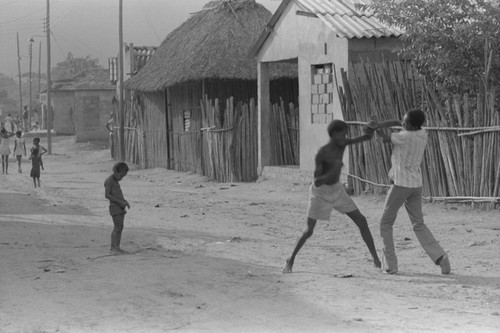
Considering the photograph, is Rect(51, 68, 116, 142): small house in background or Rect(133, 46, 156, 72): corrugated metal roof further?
Rect(51, 68, 116, 142): small house in background

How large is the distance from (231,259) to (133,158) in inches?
855

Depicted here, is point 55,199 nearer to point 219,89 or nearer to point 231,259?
point 219,89

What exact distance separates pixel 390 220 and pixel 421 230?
318mm

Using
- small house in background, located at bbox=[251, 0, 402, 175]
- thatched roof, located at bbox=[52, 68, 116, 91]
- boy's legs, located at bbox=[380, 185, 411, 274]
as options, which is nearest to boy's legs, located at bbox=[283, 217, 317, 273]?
Result: boy's legs, located at bbox=[380, 185, 411, 274]

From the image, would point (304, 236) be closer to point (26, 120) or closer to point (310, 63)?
point (310, 63)

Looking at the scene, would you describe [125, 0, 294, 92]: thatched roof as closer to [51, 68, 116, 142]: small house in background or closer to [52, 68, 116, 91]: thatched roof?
[51, 68, 116, 142]: small house in background

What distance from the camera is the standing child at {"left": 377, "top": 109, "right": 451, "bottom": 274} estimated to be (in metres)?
8.40

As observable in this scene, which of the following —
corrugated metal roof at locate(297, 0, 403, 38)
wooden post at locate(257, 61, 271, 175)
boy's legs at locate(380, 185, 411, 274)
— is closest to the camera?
boy's legs at locate(380, 185, 411, 274)

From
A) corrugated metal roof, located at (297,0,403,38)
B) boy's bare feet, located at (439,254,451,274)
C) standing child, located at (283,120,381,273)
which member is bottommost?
boy's bare feet, located at (439,254,451,274)

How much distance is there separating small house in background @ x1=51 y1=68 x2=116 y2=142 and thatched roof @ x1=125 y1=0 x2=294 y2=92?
17126 millimetres

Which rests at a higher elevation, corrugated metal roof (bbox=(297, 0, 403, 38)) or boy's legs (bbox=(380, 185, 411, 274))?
corrugated metal roof (bbox=(297, 0, 403, 38))

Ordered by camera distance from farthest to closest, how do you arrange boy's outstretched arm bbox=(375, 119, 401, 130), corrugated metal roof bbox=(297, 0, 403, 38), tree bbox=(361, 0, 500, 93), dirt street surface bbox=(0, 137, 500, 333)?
corrugated metal roof bbox=(297, 0, 403, 38) → tree bbox=(361, 0, 500, 93) → boy's outstretched arm bbox=(375, 119, 401, 130) → dirt street surface bbox=(0, 137, 500, 333)

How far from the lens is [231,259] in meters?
9.73

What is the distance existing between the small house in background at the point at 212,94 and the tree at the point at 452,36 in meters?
5.92
